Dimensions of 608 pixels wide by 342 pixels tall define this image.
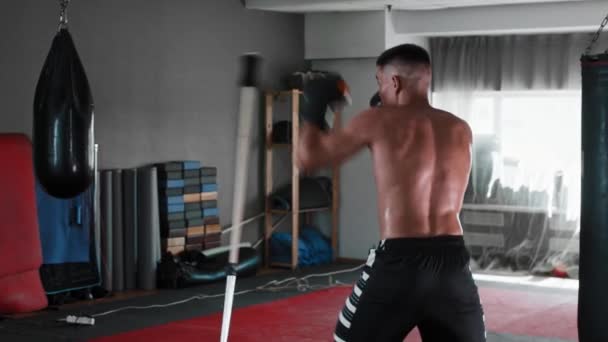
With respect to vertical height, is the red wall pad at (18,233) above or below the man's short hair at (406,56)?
below

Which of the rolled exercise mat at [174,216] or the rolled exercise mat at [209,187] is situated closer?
the rolled exercise mat at [174,216]

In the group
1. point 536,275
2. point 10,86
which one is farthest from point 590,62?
point 536,275

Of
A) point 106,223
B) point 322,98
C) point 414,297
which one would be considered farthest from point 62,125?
point 106,223

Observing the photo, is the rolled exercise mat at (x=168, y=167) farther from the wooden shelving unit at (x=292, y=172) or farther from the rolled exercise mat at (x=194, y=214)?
the wooden shelving unit at (x=292, y=172)

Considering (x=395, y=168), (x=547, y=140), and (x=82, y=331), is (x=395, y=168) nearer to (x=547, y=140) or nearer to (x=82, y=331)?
(x=82, y=331)

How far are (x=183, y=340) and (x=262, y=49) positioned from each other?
4.12 m

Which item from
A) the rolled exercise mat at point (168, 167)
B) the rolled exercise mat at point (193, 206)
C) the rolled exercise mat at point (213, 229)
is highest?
the rolled exercise mat at point (168, 167)

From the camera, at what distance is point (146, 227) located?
7.47m

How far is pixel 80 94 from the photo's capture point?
174 inches

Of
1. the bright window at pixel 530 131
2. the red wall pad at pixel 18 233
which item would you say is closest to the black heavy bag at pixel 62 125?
the red wall pad at pixel 18 233

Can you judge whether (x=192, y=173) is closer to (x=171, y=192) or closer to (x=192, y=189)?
(x=192, y=189)

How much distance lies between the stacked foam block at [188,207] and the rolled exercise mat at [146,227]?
25 centimetres

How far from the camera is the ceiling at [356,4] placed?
8203mm

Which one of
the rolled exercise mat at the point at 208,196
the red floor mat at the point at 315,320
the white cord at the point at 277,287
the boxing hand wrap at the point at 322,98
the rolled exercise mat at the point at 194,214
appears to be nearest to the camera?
the boxing hand wrap at the point at 322,98
